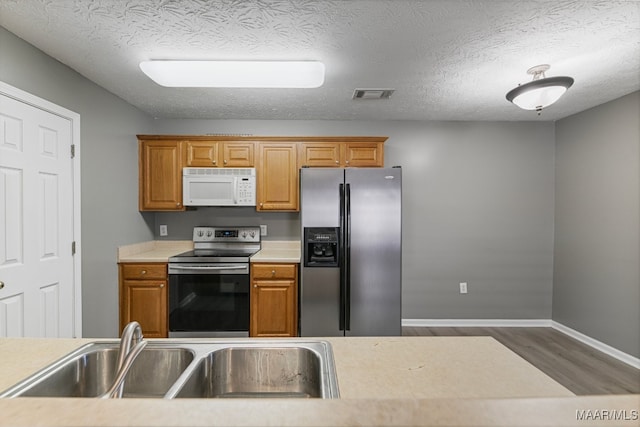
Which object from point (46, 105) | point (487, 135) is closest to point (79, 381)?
point (46, 105)

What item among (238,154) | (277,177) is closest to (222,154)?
(238,154)

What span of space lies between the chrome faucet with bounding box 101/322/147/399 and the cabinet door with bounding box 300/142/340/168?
265 centimetres

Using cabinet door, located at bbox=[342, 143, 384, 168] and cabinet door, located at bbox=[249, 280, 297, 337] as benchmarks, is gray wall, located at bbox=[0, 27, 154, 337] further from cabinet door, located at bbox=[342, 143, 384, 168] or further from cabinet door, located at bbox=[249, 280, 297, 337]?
cabinet door, located at bbox=[342, 143, 384, 168]

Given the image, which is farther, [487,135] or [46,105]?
[487,135]

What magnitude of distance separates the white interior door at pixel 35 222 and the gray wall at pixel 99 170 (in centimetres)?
15

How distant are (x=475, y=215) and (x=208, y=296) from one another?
122 inches

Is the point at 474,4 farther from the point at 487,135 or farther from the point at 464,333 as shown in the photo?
the point at 464,333

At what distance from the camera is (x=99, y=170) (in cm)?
268

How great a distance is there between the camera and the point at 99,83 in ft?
8.63

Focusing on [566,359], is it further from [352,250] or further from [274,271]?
[274,271]

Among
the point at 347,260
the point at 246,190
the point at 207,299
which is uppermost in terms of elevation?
the point at 246,190

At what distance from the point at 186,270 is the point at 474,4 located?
2.95m

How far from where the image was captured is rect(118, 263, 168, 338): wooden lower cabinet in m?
2.98

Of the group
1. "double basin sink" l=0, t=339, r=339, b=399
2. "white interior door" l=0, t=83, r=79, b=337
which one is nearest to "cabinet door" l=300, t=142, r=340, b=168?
"white interior door" l=0, t=83, r=79, b=337
